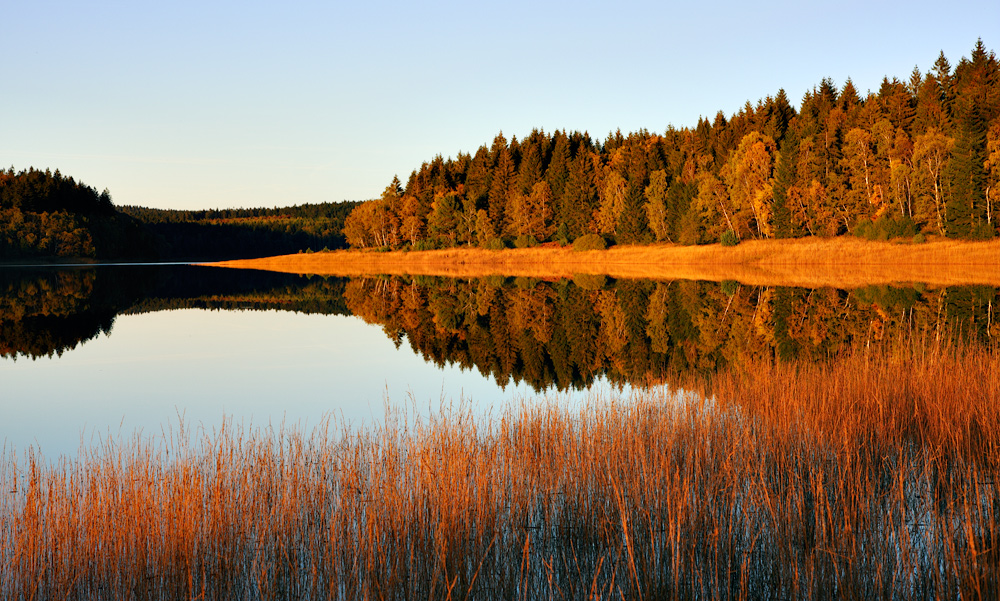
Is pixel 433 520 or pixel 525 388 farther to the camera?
pixel 525 388

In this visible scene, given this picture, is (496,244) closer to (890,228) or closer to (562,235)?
(562,235)

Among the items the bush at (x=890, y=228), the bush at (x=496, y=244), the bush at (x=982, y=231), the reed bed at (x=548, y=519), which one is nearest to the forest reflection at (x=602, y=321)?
the reed bed at (x=548, y=519)

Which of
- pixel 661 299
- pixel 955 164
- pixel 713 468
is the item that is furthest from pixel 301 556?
pixel 955 164

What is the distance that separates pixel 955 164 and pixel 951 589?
4931 cm

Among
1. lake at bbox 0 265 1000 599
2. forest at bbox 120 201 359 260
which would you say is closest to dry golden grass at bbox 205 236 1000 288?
lake at bbox 0 265 1000 599

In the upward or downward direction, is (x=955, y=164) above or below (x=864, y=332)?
above

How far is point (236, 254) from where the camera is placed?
15675cm

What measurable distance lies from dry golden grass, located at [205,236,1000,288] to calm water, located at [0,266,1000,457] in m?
9.42

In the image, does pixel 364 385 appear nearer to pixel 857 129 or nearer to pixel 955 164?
pixel 955 164

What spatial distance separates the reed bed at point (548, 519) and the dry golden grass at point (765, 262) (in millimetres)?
27944

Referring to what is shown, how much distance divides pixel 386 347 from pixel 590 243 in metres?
49.4

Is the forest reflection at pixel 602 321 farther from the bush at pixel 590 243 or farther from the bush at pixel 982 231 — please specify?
the bush at pixel 590 243

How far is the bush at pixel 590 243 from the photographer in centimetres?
6556

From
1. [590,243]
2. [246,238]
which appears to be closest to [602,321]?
[590,243]
